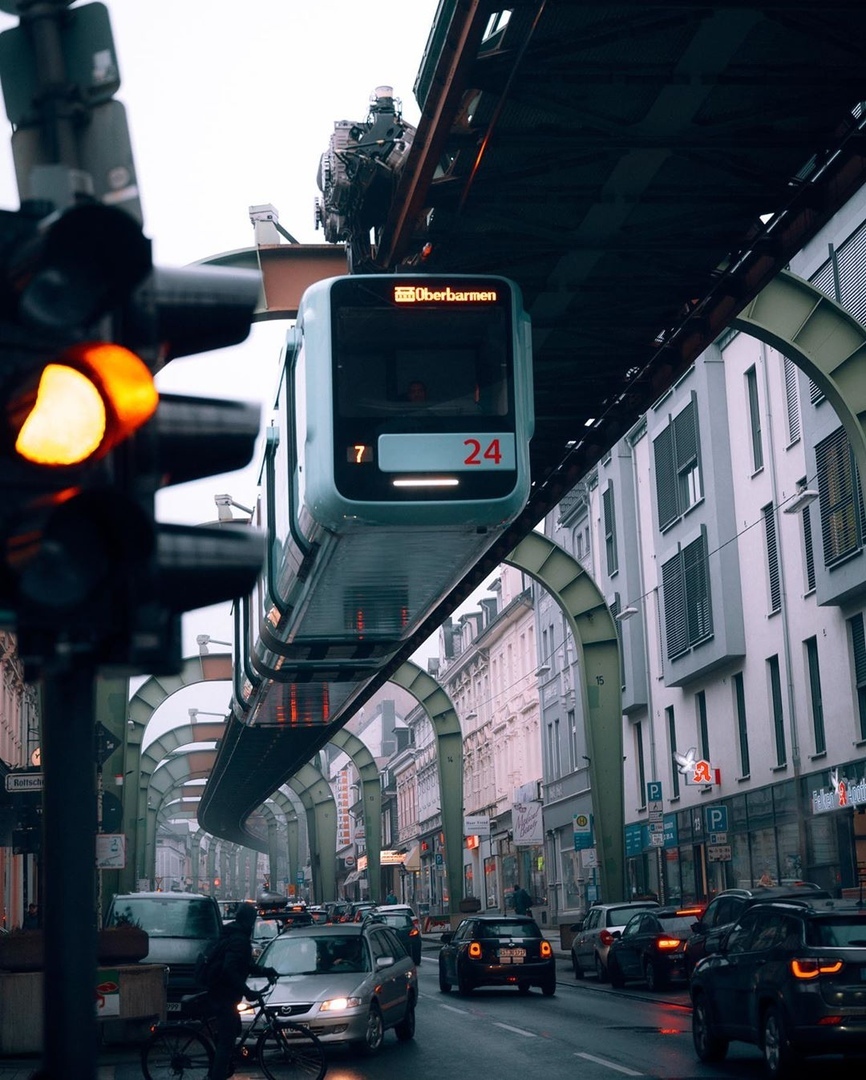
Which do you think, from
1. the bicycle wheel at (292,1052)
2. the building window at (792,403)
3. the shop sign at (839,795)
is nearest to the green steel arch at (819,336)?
the bicycle wheel at (292,1052)

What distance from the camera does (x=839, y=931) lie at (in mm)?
15586

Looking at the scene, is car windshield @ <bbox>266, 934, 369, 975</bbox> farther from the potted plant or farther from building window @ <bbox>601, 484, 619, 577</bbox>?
building window @ <bbox>601, 484, 619, 577</bbox>

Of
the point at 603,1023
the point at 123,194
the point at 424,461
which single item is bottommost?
the point at 603,1023

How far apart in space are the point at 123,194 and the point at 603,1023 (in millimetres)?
19171

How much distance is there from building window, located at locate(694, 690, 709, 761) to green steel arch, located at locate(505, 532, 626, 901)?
14.7 metres

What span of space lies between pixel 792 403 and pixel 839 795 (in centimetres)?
987

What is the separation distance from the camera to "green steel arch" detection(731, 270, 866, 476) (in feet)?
68.0

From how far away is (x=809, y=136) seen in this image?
17.0 m

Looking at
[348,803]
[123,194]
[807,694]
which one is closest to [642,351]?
[123,194]

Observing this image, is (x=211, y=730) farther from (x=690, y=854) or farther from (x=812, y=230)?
(x=812, y=230)

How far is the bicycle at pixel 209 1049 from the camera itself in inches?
622

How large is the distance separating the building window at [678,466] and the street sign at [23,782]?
2957cm

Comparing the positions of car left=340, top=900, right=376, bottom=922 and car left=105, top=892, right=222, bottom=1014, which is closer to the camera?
car left=105, top=892, right=222, bottom=1014

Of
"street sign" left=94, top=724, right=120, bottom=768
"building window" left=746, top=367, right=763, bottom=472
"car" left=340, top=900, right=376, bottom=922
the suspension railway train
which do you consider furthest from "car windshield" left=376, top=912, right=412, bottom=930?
the suspension railway train
